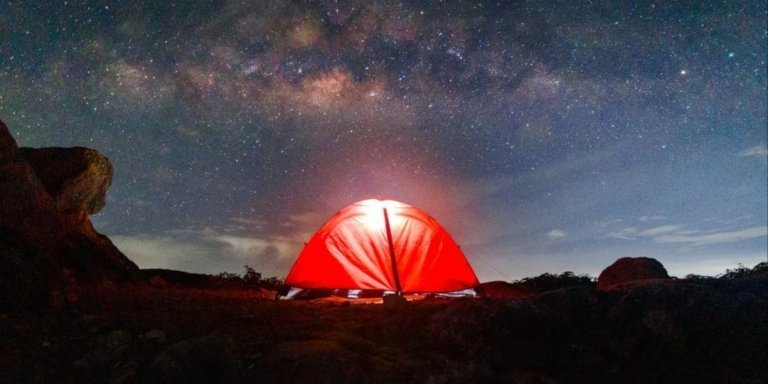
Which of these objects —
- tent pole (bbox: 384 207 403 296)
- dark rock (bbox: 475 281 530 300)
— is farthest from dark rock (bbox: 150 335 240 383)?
dark rock (bbox: 475 281 530 300)

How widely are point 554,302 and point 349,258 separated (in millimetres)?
6352

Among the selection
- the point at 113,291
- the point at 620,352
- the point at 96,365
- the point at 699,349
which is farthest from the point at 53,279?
the point at 699,349

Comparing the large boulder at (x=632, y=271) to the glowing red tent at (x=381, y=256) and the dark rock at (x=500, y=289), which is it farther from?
the glowing red tent at (x=381, y=256)

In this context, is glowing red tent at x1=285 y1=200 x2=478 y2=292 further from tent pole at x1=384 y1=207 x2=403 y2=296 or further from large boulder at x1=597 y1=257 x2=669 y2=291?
large boulder at x1=597 y1=257 x2=669 y2=291

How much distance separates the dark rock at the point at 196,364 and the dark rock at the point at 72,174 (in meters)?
9.34

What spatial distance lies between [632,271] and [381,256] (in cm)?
761

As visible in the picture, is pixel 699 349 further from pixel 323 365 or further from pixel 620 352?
pixel 323 365

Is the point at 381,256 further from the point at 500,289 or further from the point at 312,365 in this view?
the point at 312,365

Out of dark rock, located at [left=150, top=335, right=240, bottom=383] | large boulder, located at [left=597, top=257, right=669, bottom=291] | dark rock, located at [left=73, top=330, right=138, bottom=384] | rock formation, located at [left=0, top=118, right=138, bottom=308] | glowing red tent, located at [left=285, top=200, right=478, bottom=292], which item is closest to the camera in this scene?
dark rock, located at [left=150, top=335, right=240, bottom=383]

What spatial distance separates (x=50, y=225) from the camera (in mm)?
9211

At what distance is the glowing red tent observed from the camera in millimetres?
10695

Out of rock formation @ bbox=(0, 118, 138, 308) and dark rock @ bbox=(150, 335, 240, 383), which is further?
rock formation @ bbox=(0, 118, 138, 308)

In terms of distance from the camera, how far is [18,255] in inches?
268

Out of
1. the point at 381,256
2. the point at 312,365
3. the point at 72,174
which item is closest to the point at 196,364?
the point at 312,365
